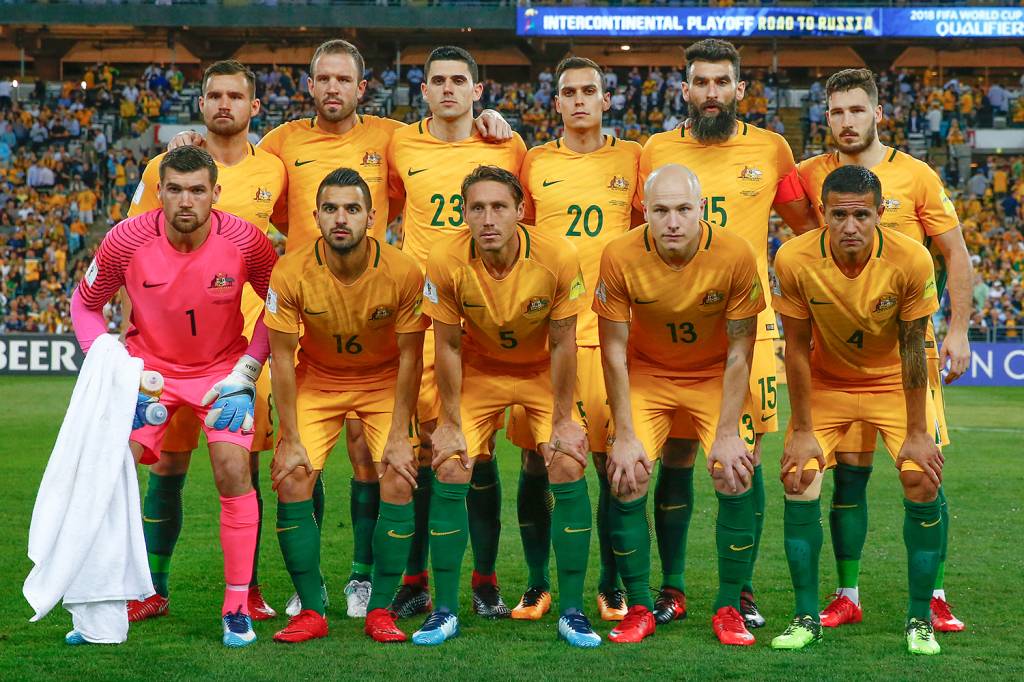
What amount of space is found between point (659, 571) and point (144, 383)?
3300mm

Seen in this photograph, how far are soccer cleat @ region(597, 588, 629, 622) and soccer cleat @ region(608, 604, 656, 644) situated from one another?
1.33 feet

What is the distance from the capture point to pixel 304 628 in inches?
227

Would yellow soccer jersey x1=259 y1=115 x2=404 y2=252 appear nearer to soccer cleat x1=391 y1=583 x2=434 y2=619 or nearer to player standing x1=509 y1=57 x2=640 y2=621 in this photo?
player standing x1=509 y1=57 x2=640 y2=621

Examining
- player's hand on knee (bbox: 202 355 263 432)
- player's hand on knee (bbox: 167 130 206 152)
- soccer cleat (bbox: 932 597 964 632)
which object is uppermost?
player's hand on knee (bbox: 167 130 206 152)

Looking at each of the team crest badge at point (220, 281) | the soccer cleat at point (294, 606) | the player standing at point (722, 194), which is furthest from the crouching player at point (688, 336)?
the team crest badge at point (220, 281)

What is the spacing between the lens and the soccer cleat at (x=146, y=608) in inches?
245

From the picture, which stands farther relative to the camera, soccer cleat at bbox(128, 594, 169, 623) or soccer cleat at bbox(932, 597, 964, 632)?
soccer cleat at bbox(128, 594, 169, 623)

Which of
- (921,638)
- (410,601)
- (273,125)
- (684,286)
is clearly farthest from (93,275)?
(273,125)

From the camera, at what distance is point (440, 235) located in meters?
6.76

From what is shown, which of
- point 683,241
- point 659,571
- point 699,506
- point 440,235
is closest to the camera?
point 683,241

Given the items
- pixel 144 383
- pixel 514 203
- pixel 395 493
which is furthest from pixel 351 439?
pixel 514 203

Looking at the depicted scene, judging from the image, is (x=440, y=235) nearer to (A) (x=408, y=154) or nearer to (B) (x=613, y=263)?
(A) (x=408, y=154)

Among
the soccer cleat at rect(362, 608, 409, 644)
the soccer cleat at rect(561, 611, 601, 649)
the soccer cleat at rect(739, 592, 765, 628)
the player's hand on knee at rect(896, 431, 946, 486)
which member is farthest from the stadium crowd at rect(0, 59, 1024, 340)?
the soccer cleat at rect(362, 608, 409, 644)

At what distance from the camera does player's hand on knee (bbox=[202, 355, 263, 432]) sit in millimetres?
5797
